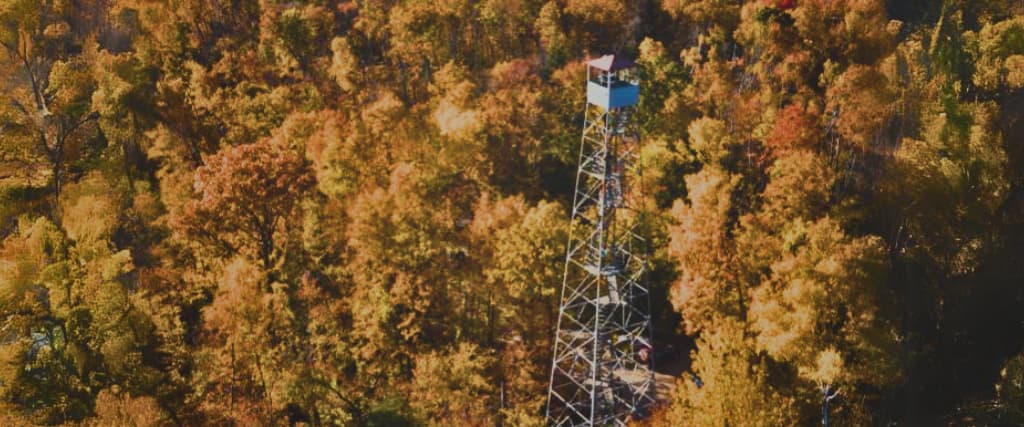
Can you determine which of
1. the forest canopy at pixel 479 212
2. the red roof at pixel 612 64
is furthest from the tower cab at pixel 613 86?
the forest canopy at pixel 479 212

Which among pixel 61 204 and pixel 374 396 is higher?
pixel 61 204

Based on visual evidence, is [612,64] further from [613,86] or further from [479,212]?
[479,212]

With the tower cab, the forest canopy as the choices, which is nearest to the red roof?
the tower cab

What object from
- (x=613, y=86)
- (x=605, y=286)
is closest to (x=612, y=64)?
(x=613, y=86)

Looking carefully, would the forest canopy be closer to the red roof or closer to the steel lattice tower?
the steel lattice tower

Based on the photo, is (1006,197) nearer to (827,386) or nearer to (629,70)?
(827,386)

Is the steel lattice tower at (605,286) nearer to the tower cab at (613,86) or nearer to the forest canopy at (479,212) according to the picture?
the tower cab at (613,86)

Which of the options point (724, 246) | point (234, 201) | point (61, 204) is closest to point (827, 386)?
point (724, 246)
